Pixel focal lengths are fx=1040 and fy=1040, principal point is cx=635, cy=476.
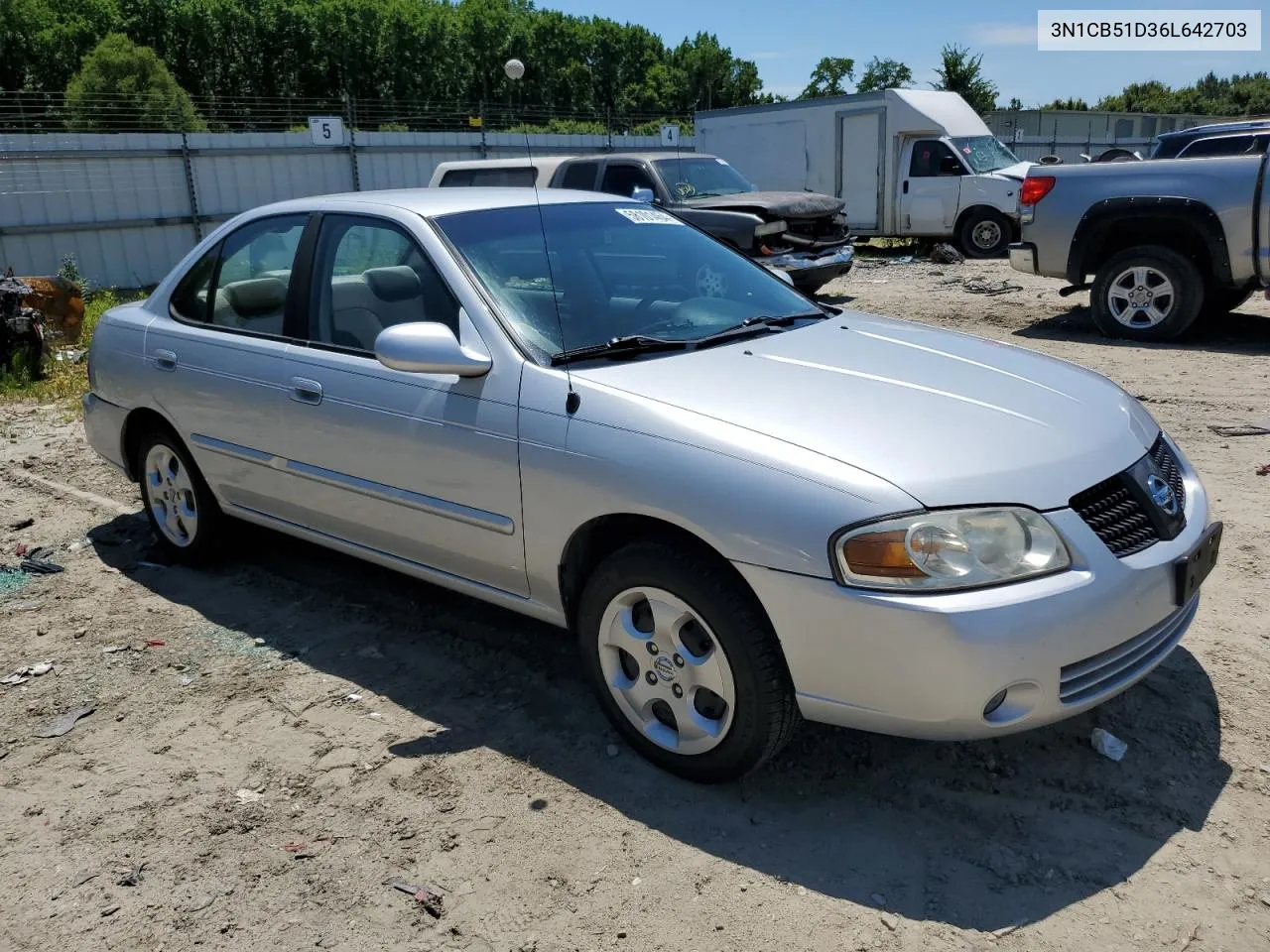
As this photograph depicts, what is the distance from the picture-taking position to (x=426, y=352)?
326 centimetres

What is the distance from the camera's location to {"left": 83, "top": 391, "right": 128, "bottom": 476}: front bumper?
5039 millimetres

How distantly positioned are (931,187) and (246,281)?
612 inches

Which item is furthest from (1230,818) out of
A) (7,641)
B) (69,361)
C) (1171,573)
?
(69,361)

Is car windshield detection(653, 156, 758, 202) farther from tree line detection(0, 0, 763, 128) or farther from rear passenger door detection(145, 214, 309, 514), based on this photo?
tree line detection(0, 0, 763, 128)

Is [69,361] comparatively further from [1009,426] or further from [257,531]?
[1009,426]

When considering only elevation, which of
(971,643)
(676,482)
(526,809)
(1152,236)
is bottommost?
(526,809)

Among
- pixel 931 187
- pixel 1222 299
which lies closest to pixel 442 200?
pixel 1222 299

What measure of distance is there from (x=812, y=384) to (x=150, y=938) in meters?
2.33

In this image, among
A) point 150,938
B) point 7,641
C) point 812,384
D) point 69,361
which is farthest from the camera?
point 69,361

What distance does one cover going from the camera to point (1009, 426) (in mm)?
2906

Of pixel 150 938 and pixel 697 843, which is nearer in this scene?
pixel 150 938

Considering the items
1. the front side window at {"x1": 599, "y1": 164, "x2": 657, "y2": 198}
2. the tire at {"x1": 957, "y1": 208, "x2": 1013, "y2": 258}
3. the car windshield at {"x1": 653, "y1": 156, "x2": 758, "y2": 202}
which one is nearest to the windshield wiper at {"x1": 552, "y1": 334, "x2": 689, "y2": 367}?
the front side window at {"x1": 599, "y1": 164, "x2": 657, "y2": 198}

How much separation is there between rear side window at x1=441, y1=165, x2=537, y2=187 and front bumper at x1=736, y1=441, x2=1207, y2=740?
10364 millimetres

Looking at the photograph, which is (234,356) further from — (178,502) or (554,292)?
(554,292)
